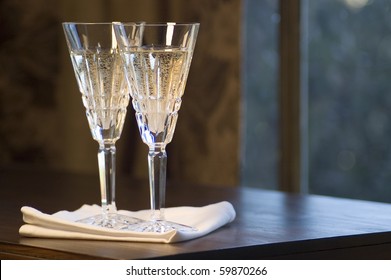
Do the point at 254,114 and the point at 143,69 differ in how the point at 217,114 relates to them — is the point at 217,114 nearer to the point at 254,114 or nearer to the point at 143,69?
the point at 254,114

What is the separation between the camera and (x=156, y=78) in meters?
1.30

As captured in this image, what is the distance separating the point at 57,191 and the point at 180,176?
2.00m

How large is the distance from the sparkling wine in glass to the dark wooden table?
6.3 inches

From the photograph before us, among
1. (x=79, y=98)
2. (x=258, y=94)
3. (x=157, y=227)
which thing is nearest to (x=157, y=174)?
(x=157, y=227)

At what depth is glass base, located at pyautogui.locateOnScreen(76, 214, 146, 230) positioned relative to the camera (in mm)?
1379

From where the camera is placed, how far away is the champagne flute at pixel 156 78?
1.29 meters

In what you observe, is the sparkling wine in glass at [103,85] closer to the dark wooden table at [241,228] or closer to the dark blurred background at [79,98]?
the dark wooden table at [241,228]

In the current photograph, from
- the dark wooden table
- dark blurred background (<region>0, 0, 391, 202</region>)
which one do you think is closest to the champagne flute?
the dark wooden table

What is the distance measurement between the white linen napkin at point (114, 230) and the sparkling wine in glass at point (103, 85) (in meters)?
0.08

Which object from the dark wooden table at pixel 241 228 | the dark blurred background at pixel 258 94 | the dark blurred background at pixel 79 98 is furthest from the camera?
the dark blurred background at pixel 79 98

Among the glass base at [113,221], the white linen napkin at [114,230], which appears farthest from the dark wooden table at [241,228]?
the glass base at [113,221]

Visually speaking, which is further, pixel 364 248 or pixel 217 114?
pixel 217 114
